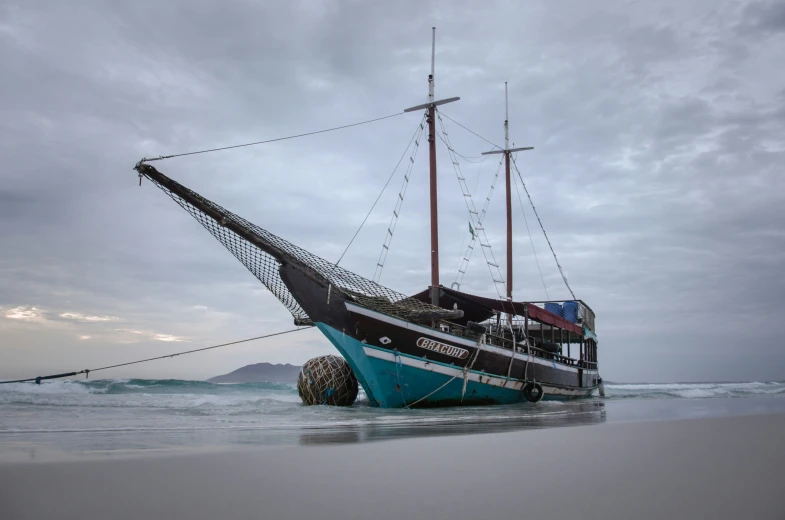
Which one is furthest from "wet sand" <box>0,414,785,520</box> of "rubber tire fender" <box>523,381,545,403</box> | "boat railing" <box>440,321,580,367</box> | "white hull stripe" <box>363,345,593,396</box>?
"rubber tire fender" <box>523,381,545,403</box>

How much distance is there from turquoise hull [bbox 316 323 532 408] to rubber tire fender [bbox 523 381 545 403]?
3.33m

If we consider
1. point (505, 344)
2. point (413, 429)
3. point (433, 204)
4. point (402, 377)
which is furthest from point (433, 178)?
point (413, 429)

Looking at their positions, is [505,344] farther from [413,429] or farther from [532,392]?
[413,429]

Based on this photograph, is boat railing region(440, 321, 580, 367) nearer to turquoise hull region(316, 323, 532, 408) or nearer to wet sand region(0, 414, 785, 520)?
turquoise hull region(316, 323, 532, 408)

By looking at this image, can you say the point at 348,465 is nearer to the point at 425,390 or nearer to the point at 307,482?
the point at 307,482

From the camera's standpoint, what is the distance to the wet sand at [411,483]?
250 centimetres

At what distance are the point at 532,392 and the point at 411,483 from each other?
54.3ft

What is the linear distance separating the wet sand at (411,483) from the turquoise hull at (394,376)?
10.4m

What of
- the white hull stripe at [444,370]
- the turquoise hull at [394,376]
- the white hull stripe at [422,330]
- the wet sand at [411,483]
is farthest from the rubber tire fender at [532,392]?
the wet sand at [411,483]

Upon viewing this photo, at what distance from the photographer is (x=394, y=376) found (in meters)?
15.5

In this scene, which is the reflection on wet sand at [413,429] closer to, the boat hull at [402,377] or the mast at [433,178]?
the boat hull at [402,377]

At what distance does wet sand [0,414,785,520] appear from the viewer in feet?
8.21

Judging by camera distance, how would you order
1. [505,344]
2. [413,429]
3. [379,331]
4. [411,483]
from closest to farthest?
[411,483], [413,429], [379,331], [505,344]

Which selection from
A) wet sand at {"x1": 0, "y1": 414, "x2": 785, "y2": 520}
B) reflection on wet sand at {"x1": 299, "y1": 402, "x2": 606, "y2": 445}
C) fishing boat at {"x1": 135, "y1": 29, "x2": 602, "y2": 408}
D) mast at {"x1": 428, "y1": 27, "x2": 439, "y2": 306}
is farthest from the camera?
mast at {"x1": 428, "y1": 27, "x2": 439, "y2": 306}
